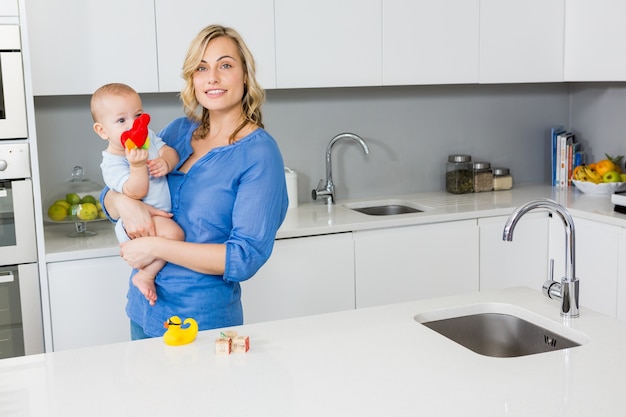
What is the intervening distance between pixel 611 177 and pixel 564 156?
39 centimetres

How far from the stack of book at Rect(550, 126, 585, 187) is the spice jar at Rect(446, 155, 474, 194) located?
20.7 inches

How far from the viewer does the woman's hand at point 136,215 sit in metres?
2.16

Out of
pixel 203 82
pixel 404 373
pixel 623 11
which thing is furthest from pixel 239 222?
pixel 623 11

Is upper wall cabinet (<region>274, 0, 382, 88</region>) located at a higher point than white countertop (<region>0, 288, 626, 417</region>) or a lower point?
higher

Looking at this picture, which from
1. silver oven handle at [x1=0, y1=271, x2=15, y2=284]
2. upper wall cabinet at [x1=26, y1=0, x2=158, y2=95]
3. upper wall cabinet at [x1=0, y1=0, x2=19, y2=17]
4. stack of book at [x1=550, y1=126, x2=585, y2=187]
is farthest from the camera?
stack of book at [x1=550, y1=126, x2=585, y2=187]

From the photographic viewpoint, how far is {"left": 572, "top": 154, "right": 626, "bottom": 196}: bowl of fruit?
152 inches

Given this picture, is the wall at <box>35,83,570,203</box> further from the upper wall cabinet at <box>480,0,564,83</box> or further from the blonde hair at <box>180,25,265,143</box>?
the blonde hair at <box>180,25,265,143</box>

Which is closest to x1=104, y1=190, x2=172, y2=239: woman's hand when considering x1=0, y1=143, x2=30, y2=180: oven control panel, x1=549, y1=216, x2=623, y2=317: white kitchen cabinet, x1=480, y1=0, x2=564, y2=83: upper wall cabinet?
x1=0, y1=143, x2=30, y2=180: oven control panel

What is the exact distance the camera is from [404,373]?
5.49 feet

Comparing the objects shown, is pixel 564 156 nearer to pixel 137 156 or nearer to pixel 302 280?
pixel 302 280

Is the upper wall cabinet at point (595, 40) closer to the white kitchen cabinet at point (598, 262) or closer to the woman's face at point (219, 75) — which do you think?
the white kitchen cabinet at point (598, 262)

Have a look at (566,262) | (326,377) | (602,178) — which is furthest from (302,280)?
(602,178)

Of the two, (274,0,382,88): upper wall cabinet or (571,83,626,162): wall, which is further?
(571,83,626,162): wall

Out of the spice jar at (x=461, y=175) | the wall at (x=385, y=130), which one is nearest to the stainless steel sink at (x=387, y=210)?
the wall at (x=385, y=130)
